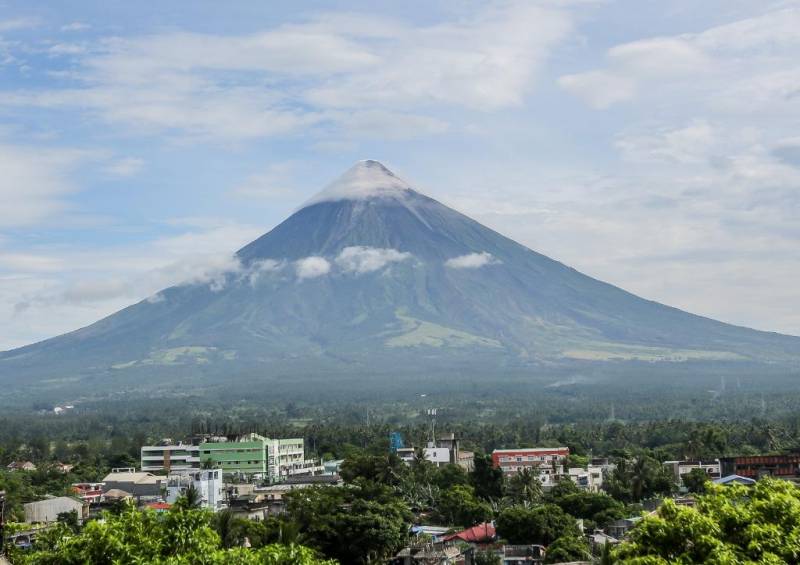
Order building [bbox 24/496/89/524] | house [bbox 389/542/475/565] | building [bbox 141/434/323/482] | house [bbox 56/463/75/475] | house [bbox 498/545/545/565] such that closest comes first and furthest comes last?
house [bbox 389/542/475/565] → house [bbox 498/545/545/565] → building [bbox 24/496/89/524] → house [bbox 56/463/75/475] → building [bbox 141/434/323/482]

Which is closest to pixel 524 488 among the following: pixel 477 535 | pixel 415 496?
pixel 415 496

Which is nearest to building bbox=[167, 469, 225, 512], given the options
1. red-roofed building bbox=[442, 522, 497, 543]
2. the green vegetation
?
the green vegetation

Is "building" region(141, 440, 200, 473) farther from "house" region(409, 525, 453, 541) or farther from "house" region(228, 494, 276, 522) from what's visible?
"house" region(409, 525, 453, 541)

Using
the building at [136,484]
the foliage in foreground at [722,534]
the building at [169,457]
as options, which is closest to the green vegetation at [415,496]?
the foliage in foreground at [722,534]

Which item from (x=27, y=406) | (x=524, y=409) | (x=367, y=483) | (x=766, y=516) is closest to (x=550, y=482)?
(x=367, y=483)

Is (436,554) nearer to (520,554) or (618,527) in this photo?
(520,554)

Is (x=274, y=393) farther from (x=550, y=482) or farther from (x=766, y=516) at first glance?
(x=766, y=516)
